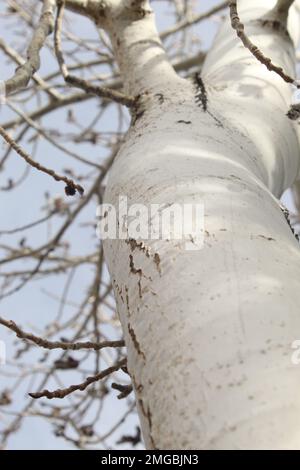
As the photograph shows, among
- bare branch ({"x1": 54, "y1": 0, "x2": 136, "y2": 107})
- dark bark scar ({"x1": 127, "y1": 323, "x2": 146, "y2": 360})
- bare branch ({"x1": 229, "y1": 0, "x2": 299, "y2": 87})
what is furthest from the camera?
bare branch ({"x1": 54, "y1": 0, "x2": 136, "y2": 107})

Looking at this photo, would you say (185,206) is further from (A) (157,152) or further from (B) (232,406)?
(B) (232,406)

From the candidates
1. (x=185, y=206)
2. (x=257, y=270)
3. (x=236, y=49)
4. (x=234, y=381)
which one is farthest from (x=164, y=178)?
(x=236, y=49)

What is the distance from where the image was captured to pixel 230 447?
0.47m

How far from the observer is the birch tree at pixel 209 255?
510 mm

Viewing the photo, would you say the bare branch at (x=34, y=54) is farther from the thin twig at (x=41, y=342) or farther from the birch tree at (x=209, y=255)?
the thin twig at (x=41, y=342)

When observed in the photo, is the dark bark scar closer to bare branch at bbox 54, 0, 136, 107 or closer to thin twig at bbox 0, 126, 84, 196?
thin twig at bbox 0, 126, 84, 196

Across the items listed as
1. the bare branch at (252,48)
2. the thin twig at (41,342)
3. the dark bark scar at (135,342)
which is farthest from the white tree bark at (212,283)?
the thin twig at (41,342)

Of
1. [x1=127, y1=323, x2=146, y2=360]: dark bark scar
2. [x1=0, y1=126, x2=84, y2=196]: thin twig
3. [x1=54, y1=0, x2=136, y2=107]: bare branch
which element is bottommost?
[x1=127, y1=323, x2=146, y2=360]: dark bark scar

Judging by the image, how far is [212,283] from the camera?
613 millimetres

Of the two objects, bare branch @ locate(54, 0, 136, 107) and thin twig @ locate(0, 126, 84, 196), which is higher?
bare branch @ locate(54, 0, 136, 107)

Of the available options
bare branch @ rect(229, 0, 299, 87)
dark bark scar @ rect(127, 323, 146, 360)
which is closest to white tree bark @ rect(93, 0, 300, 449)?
dark bark scar @ rect(127, 323, 146, 360)

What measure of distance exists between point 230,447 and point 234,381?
0.06m

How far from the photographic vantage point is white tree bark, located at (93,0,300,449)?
0.50 m

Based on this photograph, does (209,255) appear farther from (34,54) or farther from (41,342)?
(34,54)
